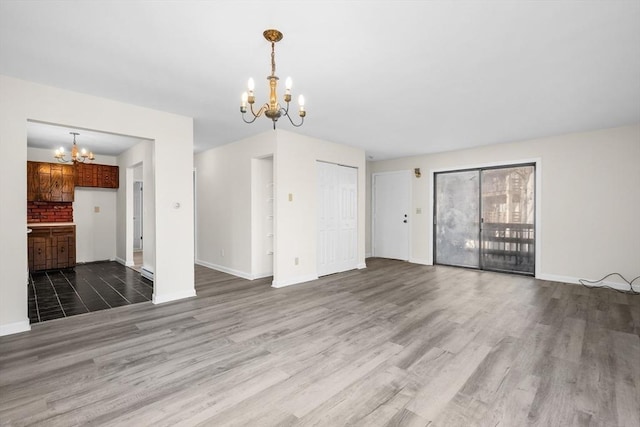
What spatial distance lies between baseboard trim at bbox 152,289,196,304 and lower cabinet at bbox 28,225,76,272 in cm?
371

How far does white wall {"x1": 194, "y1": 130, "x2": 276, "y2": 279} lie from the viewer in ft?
17.3

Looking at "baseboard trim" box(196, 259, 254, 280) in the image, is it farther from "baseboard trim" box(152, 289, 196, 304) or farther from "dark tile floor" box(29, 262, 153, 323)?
"dark tile floor" box(29, 262, 153, 323)

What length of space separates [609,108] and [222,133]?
5.52 m

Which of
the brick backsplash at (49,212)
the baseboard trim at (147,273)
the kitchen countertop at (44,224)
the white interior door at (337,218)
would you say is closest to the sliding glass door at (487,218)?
the white interior door at (337,218)

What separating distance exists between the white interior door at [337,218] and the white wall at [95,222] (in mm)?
5294

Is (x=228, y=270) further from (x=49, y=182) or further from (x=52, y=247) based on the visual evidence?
(x=49, y=182)

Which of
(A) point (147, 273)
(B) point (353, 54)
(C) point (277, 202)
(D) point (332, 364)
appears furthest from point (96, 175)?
(D) point (332, 364)

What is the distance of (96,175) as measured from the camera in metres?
6.80

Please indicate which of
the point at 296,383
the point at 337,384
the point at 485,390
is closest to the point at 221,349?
the point at 296,383

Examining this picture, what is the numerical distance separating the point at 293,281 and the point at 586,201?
16.3 feet

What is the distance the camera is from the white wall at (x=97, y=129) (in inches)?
117

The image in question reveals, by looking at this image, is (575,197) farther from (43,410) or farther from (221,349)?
(43,410)

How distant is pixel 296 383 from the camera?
2.12 metres

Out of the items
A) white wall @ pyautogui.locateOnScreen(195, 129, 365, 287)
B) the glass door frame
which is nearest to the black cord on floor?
the glass door frame
